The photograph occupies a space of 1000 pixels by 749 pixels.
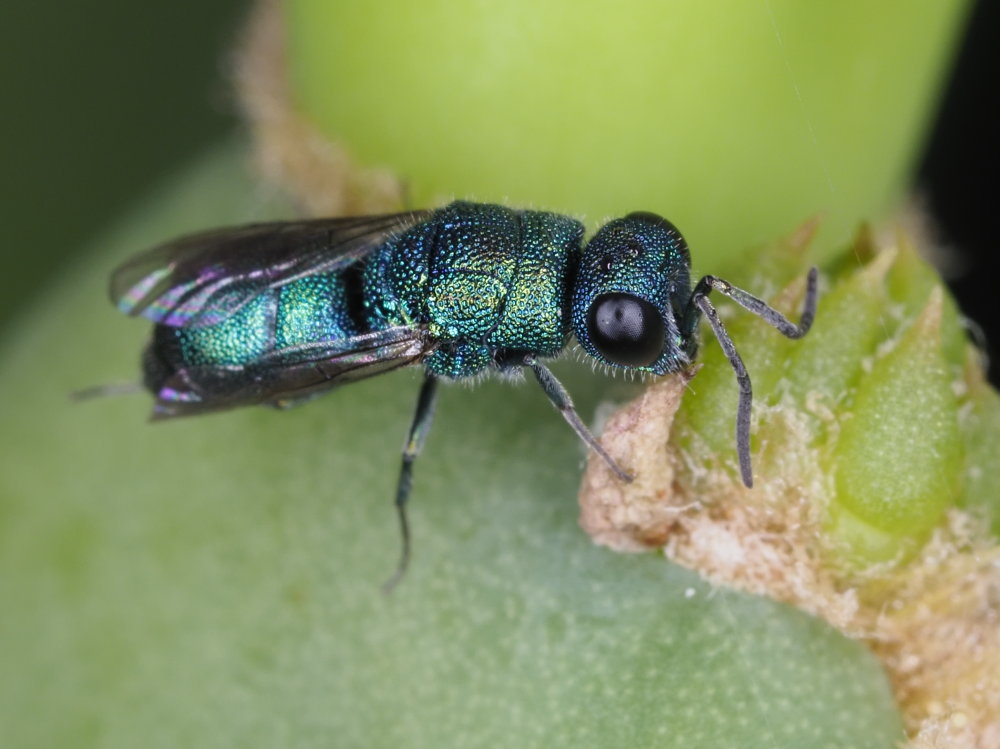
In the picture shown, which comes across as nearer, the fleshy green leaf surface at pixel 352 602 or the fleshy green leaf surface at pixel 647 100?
the fleshy green leaf surface at pixel 352 602

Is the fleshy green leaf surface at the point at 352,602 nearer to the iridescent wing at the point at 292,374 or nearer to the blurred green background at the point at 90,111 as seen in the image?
the iridescent wing at the point at 292,374

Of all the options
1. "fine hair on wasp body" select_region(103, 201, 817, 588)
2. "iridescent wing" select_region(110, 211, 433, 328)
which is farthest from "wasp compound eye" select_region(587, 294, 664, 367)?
"iridescent wing" select_region(110, 211, 433, 328)

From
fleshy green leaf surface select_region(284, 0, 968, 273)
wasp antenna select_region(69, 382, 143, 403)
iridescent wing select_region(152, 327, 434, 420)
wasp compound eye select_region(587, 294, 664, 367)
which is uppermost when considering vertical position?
fleshy green leaf surface select_region(284, 0, 968, 273)

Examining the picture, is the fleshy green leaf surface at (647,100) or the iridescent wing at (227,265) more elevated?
the fleshy green leaf surface at (647,100)

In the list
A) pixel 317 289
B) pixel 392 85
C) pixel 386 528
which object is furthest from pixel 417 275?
pixel 386 528

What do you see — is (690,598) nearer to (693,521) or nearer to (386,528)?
(693,521)

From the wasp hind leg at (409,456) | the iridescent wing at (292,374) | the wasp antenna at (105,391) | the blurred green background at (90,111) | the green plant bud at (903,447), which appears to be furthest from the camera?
the blurred green background at (90,111)

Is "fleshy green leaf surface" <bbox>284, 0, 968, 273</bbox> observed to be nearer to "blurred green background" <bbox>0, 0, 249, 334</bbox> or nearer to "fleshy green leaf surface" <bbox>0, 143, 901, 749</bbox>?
"fleshy green leaf surface" <bbox>0, 143, 901, 749</bbox>

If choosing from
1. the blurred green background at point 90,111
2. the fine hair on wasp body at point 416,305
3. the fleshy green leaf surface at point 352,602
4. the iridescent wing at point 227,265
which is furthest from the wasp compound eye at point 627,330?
the blurred green background at point 90,111
